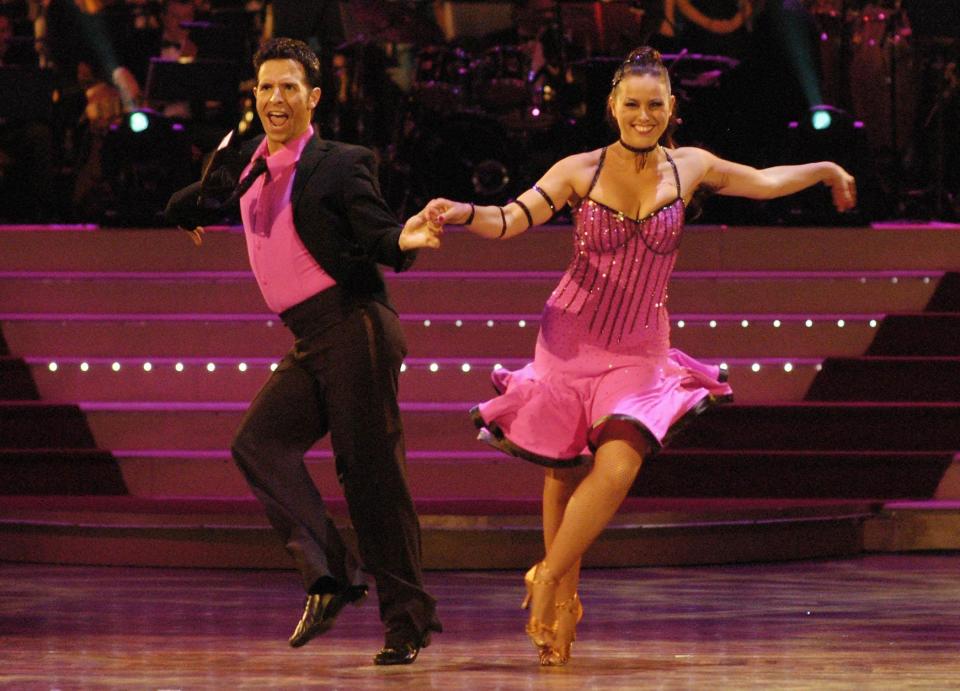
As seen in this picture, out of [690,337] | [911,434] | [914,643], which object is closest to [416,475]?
[690,337]

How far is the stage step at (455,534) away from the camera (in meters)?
6.65

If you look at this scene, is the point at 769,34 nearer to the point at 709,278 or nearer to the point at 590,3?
the point at 590,3

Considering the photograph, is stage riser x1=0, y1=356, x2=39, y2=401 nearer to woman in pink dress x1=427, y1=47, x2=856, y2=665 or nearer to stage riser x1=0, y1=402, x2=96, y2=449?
stage riser x1=0, y1=402, x2=96, y2=449

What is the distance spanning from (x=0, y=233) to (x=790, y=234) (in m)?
4.12

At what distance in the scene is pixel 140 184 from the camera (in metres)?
9.71

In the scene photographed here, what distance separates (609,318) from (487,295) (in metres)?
3.72

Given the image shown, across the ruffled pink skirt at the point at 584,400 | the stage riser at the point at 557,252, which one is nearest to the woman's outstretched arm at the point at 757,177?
the ruffled pink skirt at the point at 584,400

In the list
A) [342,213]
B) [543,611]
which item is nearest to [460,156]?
[342,213]

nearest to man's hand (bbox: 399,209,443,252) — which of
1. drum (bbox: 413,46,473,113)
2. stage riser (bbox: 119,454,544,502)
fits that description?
stage riser (bbox: 119,454,544,502)

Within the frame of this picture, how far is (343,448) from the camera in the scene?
179 inches

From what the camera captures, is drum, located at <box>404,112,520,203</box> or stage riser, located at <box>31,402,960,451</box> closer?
stage riser, located at <box>31,402,960,451</box>

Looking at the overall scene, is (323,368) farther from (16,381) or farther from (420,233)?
(16,381)

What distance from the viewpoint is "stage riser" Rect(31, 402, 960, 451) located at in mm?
7477

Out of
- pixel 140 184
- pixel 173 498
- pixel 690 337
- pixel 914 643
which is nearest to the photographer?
pixel 914 643
